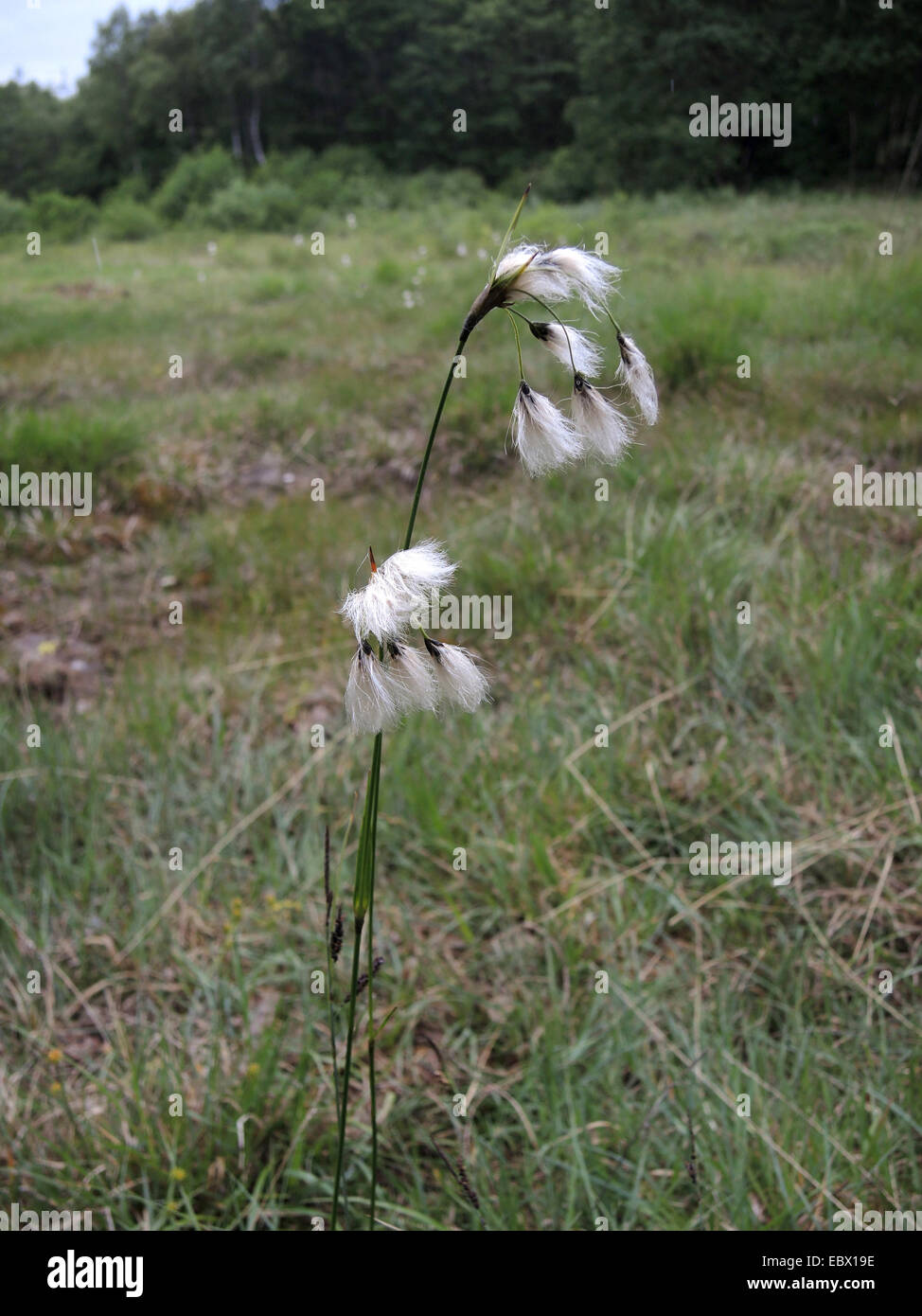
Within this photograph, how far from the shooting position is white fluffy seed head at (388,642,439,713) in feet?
1.94

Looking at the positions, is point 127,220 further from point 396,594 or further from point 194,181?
point 396,594

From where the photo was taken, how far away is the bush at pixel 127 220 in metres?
7.19

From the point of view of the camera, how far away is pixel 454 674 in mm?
605

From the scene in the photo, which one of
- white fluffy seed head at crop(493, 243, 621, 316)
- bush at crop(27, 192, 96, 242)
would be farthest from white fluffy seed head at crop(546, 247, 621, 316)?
bush at crop(27, 192, 96, 242)

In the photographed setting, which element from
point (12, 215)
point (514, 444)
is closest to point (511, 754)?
point (514, 444)

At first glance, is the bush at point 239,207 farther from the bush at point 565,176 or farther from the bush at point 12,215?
the bush at point 565,176

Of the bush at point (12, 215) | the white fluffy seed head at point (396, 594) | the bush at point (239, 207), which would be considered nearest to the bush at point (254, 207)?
the bush at point (239, 207)

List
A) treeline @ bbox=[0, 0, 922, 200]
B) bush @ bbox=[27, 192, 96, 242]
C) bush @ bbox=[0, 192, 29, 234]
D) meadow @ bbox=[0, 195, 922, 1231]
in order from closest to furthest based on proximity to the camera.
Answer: meadow @ bbox=[0, 195, 922, 1231] < treeline @ bbox=[0, 0, 922, 200] < bush @ bbox=[0, 192, 29, 234] < bush @ bbox=[27, 192, 96, 242]

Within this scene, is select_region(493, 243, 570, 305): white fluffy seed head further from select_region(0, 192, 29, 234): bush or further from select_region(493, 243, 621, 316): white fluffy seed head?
select_region(0, 192, 29, 234): bush

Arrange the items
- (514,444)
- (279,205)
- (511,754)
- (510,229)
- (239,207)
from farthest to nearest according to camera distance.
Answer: (279,205), (239,207), (511,754), (514,444), (510,229)

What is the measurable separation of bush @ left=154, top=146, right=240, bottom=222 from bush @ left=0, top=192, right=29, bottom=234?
4.02 ft

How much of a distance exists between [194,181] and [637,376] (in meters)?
8.09

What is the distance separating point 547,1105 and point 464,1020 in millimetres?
218
